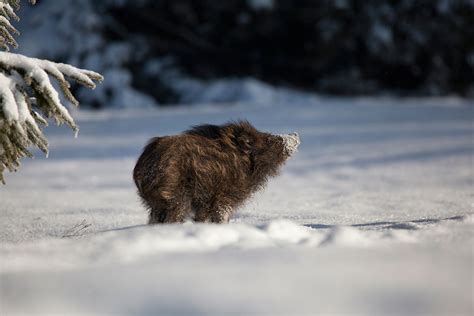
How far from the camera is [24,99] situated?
3.85 m

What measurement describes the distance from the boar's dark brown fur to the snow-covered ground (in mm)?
309

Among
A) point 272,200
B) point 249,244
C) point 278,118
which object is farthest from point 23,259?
point 278,118

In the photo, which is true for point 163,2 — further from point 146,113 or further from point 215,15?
point 146,113

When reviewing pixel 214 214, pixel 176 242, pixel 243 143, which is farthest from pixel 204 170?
pixel 176 242

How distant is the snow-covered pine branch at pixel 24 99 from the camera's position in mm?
3725

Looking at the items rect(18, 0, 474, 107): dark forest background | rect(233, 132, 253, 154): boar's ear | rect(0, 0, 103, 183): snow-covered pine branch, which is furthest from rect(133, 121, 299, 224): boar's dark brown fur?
rect(18, 0, 474, 107): dark forest background

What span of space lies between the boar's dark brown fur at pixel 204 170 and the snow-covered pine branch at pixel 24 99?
71cm

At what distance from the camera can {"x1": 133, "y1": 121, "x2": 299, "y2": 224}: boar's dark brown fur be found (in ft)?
13.2

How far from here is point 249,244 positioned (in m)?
3.29

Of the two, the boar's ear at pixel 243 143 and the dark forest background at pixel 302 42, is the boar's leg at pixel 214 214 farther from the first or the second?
the dark forest background at pixel 302 42

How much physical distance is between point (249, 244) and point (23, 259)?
1.28 meters

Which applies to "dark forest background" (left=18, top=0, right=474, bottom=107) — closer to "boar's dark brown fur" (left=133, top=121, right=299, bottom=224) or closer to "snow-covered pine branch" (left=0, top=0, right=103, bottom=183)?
"boar's dark brown fur" (left=133, top=121, right=299, bottom=224)

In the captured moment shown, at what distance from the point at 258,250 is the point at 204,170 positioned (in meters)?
1.20

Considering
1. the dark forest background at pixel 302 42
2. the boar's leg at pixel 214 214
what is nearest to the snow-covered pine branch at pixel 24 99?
the boar's leg at pixel 214 214
